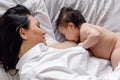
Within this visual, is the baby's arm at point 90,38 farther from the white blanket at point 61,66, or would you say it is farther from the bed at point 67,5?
the bed at point 67,5

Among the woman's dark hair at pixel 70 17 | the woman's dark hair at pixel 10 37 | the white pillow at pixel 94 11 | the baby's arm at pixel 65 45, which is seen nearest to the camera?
the woman's dark hair at pixel 10 37

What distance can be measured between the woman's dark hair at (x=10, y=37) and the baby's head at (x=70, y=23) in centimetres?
29

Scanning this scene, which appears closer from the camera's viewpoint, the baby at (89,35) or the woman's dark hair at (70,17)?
the baby at (89,35)

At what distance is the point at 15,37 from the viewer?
142 centimetres

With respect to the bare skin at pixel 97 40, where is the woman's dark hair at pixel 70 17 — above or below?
above

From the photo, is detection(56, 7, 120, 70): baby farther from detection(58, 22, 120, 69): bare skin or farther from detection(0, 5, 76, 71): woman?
detection(0, 5, 76, 71): woman

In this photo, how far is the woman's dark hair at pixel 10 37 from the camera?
142 cm

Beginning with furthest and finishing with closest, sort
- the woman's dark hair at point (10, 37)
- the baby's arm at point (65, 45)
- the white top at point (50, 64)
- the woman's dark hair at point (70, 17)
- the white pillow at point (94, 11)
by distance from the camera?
the white pillow at point (94, 11) → the woman's dark hair at point (70, 17) → the baby's arm at point (65, 45) → the woman's dark hair at point (10, 37) → the white top at point (50, 64)

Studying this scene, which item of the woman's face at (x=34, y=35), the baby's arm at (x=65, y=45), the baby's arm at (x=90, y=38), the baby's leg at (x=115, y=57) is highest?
the woman's face at (x=34, y=35)

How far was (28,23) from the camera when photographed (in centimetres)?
146

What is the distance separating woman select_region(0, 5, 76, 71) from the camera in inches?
56.0

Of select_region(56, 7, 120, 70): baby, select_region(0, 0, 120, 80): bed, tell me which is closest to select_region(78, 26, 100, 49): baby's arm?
select_region(56, 7, 120, 70): baby

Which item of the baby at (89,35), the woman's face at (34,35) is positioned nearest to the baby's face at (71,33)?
the baby at (89,35)

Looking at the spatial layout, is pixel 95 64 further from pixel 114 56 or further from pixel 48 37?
pixel 48 37
